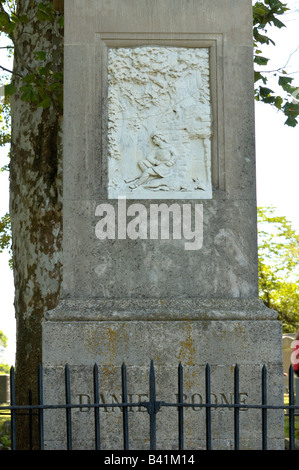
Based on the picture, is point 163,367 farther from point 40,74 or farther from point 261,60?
point 261,60

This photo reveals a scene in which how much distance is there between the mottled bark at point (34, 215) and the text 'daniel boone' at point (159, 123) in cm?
405

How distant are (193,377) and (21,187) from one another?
5504 mm

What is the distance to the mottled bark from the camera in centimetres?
888

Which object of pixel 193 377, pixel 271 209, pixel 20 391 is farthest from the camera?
pixel 271 209

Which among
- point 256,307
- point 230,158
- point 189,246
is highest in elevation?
point 230,158

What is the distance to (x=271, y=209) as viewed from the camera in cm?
3084

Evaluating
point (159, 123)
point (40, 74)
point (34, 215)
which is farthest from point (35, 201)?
point (159, 123)

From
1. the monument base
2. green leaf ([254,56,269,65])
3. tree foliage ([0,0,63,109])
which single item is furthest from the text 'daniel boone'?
green leaf ([254,56,269,65])

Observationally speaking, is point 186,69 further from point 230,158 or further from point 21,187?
point 21,187

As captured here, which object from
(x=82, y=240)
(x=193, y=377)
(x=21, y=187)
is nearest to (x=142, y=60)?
(x=82, y=240)

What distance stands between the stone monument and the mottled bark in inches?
159

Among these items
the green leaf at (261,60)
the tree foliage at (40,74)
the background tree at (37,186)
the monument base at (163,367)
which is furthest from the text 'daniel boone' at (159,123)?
the green leaf at (261,60)

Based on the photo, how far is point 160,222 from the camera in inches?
194

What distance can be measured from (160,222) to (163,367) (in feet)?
3.57
